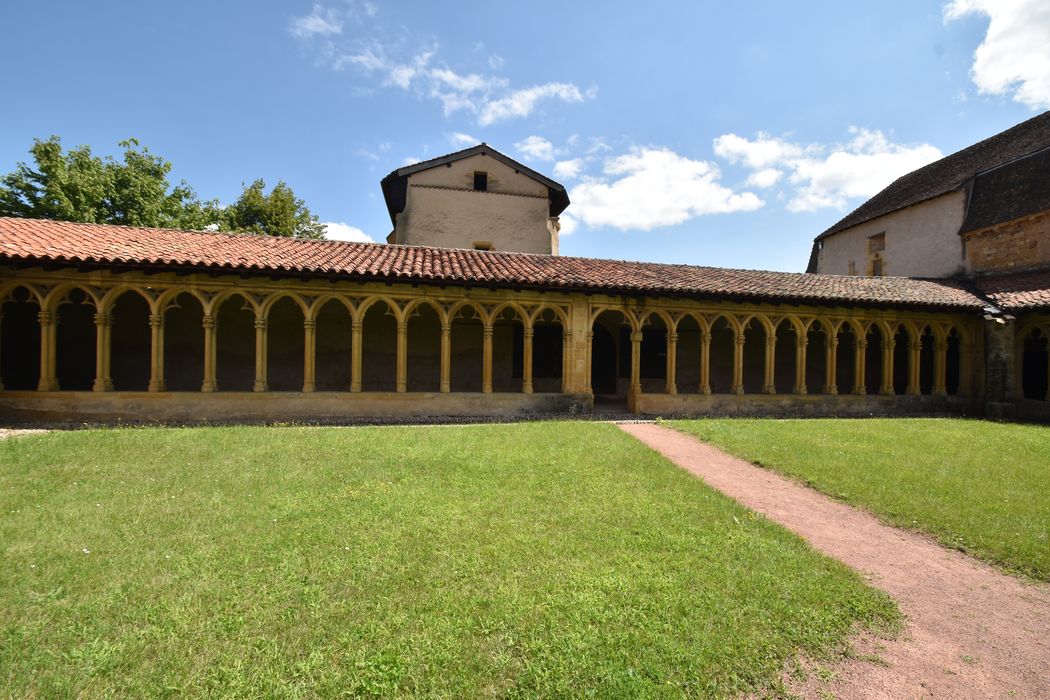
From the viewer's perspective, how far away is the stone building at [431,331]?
10617 mm

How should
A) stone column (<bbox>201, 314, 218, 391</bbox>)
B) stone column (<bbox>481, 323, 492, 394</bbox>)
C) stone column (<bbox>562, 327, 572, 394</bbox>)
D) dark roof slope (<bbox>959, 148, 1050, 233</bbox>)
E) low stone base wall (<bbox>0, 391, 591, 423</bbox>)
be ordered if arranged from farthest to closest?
dark roof slope (<bbox>959, 148, 1050, 233</bbox>)
stone column (<bbox>562, 327, 572, 394</bbox>)
stone column (<bbox>481, 323, 492, 394</bbox>)
stone column (<bbox>201, 314, 218, 391</bbox>)
low stone base wall (<bbox>0, 391, 591, 423</bbox>)

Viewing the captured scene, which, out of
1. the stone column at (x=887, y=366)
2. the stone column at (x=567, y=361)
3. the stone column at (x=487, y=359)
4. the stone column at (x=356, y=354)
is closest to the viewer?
the stone column at (x=356, y=354)

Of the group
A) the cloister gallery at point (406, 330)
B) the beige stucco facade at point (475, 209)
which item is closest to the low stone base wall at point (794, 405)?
the cloister gallery at point (406, 330)

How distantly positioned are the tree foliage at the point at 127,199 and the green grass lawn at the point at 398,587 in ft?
71.5

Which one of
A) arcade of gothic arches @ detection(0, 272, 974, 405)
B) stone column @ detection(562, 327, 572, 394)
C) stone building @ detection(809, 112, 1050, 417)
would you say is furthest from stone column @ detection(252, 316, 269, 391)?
stone building @ detection(809, 112, 1050, 417)

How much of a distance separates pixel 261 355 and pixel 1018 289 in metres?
22.3

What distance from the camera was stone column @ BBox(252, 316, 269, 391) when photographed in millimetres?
11211

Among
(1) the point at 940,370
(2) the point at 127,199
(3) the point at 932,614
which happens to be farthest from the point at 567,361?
(2) the point at 127,199

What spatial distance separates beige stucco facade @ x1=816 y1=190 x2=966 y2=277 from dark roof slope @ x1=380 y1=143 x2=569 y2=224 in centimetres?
1487

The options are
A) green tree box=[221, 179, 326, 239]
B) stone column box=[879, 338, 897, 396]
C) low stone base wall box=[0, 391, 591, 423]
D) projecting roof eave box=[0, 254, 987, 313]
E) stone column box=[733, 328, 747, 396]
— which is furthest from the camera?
green tree box=[221, 179, 326, 239]

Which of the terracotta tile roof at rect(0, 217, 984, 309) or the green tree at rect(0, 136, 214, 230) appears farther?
the green tree at rect(0, 136, 214, 230)

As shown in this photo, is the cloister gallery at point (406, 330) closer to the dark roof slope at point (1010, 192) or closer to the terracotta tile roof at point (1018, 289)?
the terracotta tile roof at point (1018, 289)

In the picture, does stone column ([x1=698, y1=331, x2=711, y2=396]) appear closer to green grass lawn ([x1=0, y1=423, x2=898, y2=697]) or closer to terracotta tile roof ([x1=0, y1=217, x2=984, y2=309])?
terracotta tile roof ([x1=0, y1=217, x2=984, y2=309])

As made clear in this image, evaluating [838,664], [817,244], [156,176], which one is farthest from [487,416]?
[156,176]
